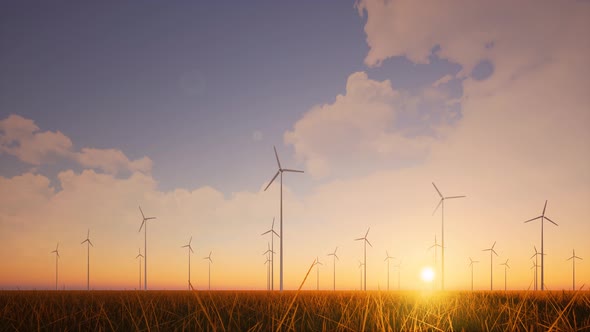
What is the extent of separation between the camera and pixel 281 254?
36.3 meters

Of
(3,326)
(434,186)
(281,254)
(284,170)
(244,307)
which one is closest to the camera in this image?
(3,326)

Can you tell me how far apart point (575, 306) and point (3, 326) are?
381 inches

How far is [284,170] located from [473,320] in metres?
36.2

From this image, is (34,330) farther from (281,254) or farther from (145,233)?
(145,233)

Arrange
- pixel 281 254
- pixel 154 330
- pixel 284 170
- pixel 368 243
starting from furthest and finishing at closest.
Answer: pixel 368 243
pixel 284 170
pixel 281 254
pixel 154 330

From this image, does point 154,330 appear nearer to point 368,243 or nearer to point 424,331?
point 424,331

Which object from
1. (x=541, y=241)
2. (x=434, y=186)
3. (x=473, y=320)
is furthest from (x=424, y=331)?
(x=541, y=241)

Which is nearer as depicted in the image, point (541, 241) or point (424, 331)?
point (424, 331)

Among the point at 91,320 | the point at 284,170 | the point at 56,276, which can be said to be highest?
the point at 284,170

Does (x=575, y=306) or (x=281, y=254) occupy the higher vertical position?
(x=575, y=306)

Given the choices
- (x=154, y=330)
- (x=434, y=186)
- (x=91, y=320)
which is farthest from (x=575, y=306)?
(x=434, y=186)

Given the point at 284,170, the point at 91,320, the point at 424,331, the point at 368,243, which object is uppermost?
the point at 284,170

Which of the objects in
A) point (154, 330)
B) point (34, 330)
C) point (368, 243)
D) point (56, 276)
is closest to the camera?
point (154, 330)

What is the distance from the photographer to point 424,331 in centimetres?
377
